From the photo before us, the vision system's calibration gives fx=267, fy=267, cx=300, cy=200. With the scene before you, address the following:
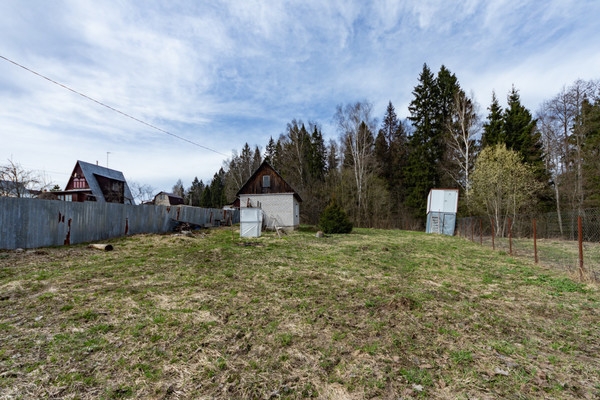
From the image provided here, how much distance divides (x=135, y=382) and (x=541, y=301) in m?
6.54

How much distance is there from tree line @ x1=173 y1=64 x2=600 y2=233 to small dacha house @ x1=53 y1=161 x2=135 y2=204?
15932mm

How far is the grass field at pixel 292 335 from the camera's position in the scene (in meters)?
2.49

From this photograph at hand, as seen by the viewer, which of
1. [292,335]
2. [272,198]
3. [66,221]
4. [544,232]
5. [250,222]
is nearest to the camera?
[292,335]

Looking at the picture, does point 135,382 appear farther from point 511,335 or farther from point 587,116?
point 587,116

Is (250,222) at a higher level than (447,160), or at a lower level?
lower

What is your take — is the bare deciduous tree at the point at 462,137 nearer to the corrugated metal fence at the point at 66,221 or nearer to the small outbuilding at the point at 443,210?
the small outbuilding at the point at 443,210

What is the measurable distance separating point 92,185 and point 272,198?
800 inches

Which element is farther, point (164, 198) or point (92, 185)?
point (164, 198)

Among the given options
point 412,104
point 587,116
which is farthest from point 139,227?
point 587,116

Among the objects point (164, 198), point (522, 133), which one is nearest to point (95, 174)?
point (164, 198)

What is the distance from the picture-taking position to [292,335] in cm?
349

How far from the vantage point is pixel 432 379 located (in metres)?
2.59

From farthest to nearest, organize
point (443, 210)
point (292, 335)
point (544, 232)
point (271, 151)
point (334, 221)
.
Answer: point (271, 151), point (443, 210), point (334, 221), point (544, 232), point (292, 335)

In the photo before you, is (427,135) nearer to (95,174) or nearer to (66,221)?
(66,221)
